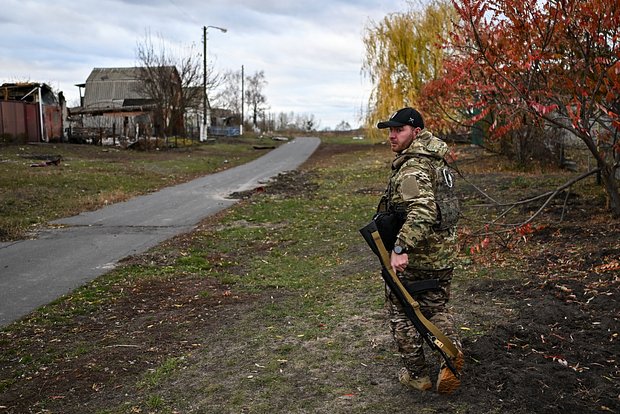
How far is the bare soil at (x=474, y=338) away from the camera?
13.5ft

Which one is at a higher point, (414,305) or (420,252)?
(420,252)

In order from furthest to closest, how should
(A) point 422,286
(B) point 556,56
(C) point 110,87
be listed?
1. (C) point 110,87
2. (B) point 556,56
3. (A) point 422,286

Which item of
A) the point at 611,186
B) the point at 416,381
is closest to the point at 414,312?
the point at 416,381

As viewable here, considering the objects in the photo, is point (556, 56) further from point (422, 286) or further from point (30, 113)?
point (30, 113)

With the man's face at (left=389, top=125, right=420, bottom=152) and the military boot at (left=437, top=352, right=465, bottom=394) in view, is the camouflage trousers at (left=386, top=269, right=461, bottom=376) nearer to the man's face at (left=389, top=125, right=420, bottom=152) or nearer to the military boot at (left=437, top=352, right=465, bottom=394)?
the military boot at (left=437, top=352, right=465, bottom=394)

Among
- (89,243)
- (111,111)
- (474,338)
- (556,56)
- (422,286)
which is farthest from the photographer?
(111,111)

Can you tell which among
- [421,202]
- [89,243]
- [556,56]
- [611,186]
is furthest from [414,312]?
[89,243]

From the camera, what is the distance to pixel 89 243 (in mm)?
10859

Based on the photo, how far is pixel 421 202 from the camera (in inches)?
159

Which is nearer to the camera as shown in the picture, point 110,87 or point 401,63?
point 401,63

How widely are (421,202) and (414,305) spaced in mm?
689

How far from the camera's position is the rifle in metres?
4.07

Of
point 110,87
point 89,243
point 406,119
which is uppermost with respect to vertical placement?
point 110,87

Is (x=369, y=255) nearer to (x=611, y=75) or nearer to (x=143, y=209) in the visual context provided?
(x=611, y=75)
